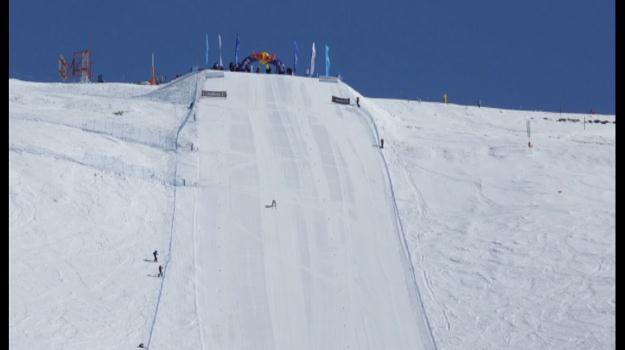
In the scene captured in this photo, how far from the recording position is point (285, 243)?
→ 124 feet

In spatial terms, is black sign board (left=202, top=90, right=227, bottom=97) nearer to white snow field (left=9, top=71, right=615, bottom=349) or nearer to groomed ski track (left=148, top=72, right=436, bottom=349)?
white snow field (left=9, top=71, right=615, bottom=349)

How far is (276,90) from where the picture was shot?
195 ft

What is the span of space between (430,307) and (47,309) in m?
11.1

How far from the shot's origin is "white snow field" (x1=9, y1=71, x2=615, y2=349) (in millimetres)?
31859

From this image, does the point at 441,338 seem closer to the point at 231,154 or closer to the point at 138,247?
the point at 138,247

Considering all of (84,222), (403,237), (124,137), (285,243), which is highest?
(124,137)

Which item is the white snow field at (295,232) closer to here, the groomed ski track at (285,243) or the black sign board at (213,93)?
the groomed ski track at (285,243)

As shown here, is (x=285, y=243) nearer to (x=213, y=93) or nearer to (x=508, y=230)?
(x=508, y=230)

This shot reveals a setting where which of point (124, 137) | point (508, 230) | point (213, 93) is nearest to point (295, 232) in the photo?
point (508, 230)

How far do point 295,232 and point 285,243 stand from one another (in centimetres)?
107

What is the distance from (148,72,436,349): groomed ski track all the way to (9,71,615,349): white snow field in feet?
0.27

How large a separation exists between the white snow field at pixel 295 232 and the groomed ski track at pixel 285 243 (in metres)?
0.08

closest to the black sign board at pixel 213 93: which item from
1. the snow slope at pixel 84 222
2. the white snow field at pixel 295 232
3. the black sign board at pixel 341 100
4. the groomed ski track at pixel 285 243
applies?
the white snow field at pixel 295 232

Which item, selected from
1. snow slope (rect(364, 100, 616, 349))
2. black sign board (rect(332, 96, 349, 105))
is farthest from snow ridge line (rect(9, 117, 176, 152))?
black sign board (rect(332, 96, 349, 105))
